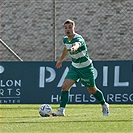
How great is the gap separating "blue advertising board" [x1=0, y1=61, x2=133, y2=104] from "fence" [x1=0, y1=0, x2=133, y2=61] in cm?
449

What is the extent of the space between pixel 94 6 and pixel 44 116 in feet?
33.2

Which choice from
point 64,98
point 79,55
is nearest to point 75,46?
point 79,55

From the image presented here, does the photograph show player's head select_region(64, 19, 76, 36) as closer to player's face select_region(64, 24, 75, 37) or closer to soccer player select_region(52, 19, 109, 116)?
A: player's face select_region(64, 24, 75, 37)

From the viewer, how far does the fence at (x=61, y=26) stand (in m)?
22.8

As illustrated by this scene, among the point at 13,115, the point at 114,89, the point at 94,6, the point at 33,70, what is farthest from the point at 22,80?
the point at 94,6

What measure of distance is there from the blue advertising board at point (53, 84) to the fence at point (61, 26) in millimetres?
4487

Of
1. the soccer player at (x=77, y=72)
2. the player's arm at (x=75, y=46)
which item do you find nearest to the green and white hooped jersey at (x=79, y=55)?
the soccer player at (x=77, y=72)

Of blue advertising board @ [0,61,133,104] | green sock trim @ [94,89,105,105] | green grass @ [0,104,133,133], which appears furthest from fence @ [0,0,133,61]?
green sock trim @ [94,89,105,105]

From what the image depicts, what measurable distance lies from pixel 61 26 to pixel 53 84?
5382 mm

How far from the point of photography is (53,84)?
59.4 feet

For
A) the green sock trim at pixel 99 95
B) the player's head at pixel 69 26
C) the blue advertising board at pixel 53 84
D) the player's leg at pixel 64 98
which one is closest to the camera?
the player's head at pixel 69 26

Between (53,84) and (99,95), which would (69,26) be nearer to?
(99,95)

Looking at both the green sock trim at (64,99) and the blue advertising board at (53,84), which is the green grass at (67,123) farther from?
the blue advertising board at (53,84)

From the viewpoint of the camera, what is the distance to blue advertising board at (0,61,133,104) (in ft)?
59.2
